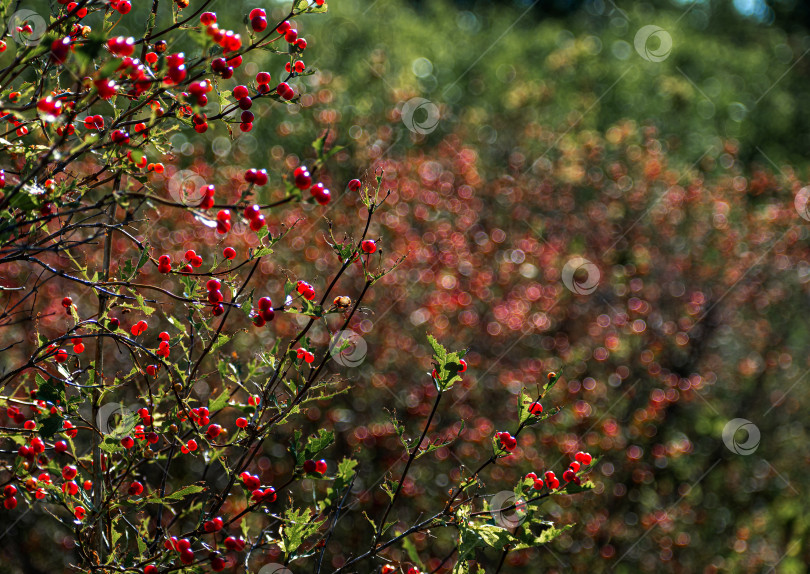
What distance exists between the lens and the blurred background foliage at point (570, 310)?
16.1ft

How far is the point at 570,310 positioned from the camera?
5.95 m

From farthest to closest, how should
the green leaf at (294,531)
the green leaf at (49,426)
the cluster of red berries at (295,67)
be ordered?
the cluster of red berries at (295,67) → the green leaf at (294,531) → the green leaf at (49,426)

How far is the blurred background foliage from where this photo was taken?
491 centimetres

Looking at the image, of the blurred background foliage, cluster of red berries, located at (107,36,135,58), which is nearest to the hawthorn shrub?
cluster of red berries, located at (107,36,135,58)

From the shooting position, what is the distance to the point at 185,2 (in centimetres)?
194

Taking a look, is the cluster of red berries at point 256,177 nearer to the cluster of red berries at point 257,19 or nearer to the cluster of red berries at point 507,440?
the cluster of red berries at point 257,19

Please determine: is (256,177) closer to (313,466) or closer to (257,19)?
(257,19)

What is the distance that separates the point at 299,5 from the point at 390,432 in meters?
3.34

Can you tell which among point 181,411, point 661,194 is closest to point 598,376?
point 661,194

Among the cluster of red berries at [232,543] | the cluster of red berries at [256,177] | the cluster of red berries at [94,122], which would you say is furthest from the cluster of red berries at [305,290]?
the cluster of red berries at [94,122]

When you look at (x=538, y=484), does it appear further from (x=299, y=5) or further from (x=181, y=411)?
(x=299, y=5)

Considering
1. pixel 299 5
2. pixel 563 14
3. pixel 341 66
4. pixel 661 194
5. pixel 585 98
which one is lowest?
pixel 299 5

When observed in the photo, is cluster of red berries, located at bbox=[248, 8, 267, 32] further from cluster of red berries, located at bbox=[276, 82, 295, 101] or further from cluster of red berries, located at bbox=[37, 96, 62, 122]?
cluster of red berries, located at bbox=[37, 96, 62, 122]

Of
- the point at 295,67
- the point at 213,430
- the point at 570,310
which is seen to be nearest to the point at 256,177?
the point at 295,67
